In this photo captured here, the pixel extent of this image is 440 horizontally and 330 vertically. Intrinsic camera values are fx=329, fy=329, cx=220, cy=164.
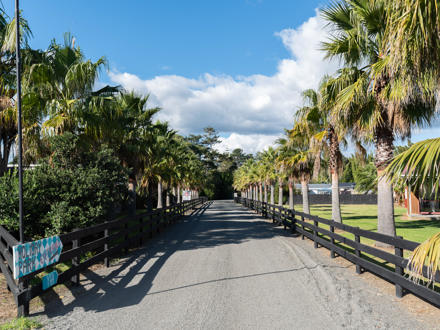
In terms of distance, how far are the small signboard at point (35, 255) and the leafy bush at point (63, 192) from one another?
9.59ft

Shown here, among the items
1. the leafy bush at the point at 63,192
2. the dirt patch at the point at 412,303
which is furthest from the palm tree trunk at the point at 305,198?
the leafy bush at the point at 63,192

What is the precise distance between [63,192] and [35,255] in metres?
4.06

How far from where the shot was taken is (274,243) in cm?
1181

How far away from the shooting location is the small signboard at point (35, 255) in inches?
193

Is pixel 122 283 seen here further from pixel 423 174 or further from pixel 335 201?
pixel 335 201

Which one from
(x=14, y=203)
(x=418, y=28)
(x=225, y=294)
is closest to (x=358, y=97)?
(x=418, y=28)

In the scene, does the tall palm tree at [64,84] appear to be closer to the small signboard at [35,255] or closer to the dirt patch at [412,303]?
the small signboard at [35,255]

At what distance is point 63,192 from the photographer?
9086mm

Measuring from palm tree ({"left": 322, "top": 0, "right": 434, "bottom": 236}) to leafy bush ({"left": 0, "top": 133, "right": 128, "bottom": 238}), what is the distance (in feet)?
22.9

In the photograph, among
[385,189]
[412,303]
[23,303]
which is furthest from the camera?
[385,189]

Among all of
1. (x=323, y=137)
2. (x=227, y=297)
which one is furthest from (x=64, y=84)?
(x=323, y=137)

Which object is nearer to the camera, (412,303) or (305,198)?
(412,303)

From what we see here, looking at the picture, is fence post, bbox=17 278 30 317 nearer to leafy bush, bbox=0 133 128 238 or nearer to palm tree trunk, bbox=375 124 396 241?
leafy bush, bbox=0 133 128 238

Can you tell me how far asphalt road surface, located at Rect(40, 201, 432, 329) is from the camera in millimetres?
4629
